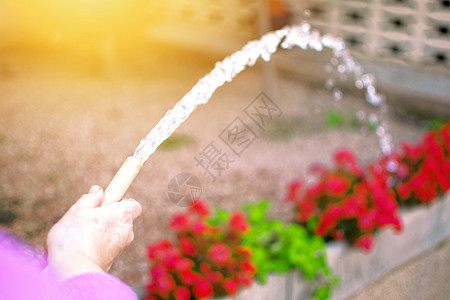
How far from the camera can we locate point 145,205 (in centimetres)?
364

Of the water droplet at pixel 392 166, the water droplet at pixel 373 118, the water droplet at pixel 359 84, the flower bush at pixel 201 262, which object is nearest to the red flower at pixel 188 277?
the flower bush at pixel 201 262

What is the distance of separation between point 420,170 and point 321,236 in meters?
0.86

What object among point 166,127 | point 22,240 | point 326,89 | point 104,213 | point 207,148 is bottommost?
point 326,89

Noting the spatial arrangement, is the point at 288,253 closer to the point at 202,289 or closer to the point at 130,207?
the point at 202,289

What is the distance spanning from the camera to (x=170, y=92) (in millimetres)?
5703

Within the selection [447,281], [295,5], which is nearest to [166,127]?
[447,281]

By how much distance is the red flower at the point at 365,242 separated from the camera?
8.98ft

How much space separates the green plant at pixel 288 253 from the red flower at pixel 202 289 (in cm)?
32

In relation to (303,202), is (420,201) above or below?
below

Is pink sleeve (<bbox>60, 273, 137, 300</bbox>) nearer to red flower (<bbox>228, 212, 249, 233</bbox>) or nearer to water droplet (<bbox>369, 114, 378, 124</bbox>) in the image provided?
red flower (<bbox>228, 212, 249, 233</bbox>)

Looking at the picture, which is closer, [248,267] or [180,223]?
[248,267]

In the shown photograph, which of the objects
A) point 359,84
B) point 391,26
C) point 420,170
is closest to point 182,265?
point 420,170

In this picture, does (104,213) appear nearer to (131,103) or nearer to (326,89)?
(131,103)

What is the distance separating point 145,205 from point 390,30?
3.66m
